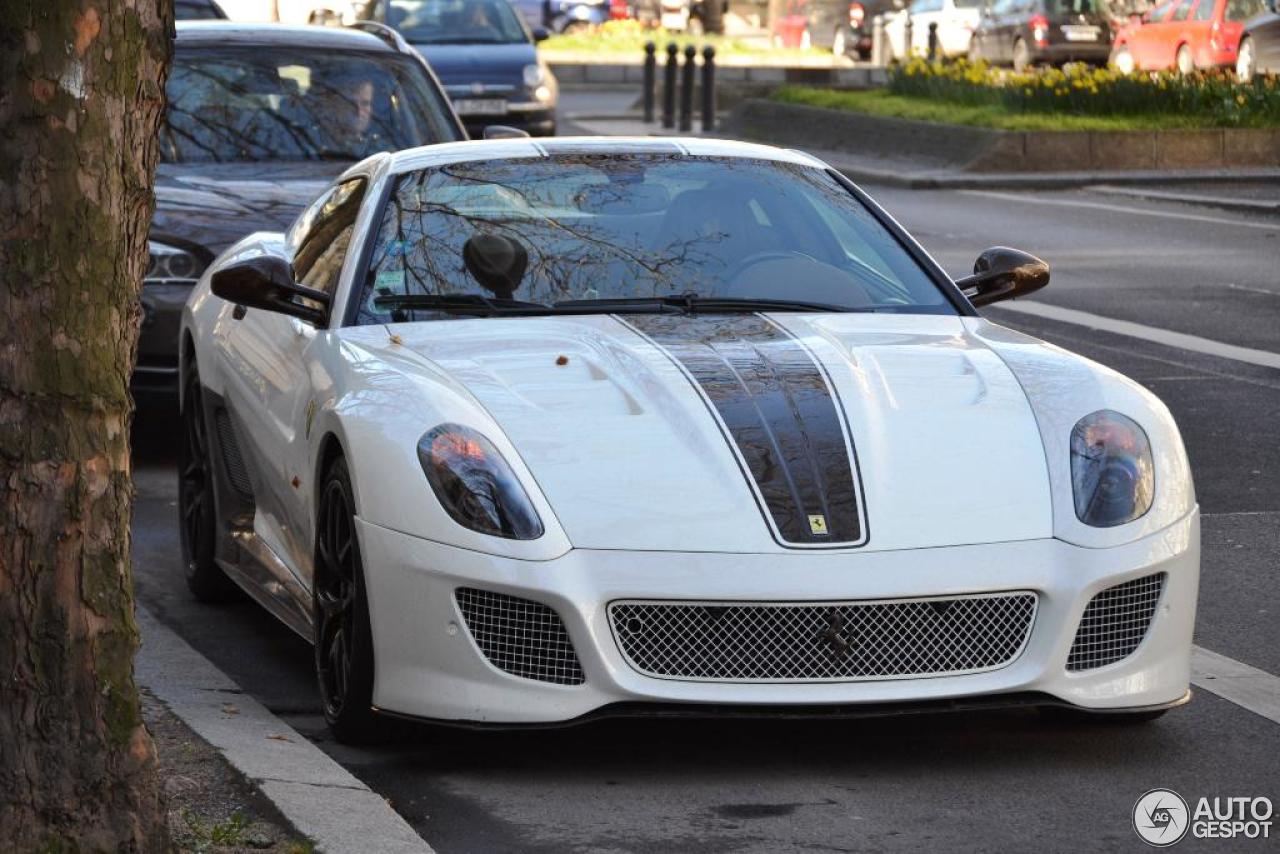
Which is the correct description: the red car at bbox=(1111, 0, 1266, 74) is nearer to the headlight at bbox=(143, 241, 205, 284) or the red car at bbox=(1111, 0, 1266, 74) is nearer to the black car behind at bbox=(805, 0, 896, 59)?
the black car behind at bbox=(805, 0, 896, 59)

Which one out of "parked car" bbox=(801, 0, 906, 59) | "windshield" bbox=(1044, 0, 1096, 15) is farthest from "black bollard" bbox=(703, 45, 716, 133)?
"parked car" bbox=(801, 0, 906, 59)

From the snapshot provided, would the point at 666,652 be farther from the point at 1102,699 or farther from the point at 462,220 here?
the point at 462,220

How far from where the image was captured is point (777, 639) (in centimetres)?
505

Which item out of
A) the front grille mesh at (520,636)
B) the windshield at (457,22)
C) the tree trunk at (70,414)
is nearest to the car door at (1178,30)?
the windshield at (457,22)

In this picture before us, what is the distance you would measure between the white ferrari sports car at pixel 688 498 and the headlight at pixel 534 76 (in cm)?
1857

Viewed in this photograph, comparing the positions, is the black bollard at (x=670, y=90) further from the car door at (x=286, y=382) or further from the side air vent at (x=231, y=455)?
the side air vent at (x=231, y=455)

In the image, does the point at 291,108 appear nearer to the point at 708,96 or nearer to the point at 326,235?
the point at 326,235

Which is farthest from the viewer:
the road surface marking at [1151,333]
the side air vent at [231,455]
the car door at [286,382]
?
the road surface marking at [1151,333]

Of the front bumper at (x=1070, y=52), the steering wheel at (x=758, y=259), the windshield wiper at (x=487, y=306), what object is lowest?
the front bumper at (x=1070, y=52)

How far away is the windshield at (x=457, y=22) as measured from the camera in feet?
84.2

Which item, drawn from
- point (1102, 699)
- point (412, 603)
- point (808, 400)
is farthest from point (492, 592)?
point (1102, 699)

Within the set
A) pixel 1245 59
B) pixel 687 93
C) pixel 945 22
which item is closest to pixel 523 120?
pixel 687 93

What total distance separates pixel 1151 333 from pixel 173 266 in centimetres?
570

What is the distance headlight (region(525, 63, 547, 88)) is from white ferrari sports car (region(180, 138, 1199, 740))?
18.6 m
